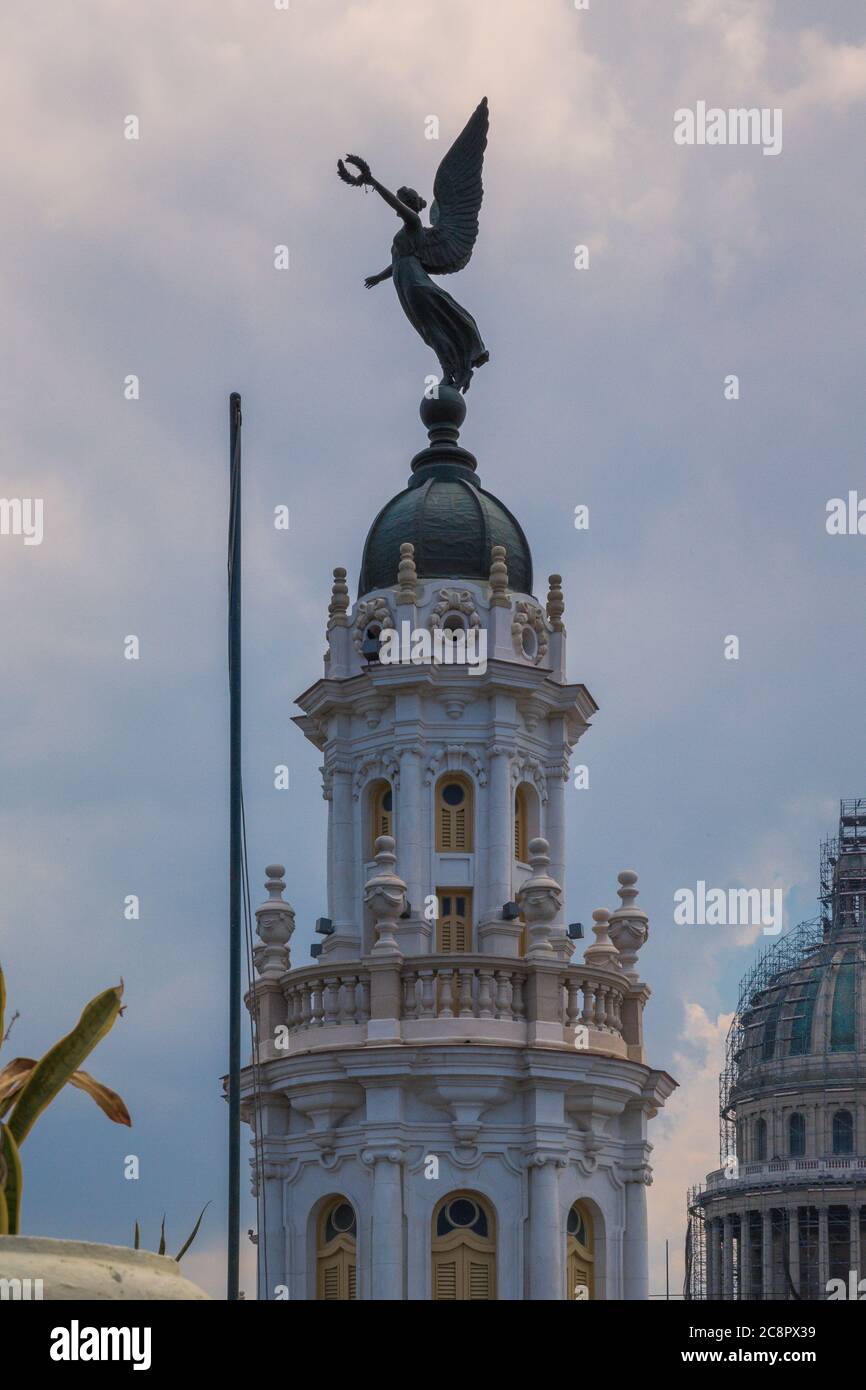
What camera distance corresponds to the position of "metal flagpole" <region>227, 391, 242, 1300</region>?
22188 mm

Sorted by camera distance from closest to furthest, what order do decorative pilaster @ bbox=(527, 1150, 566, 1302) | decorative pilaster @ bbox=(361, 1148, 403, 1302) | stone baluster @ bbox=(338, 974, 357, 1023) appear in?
decorative pilaster @ bbox=(361, 1148, 403, 1302)
decorative pilaster @ bbox=(527, 1150, 566, 1302)
stone baluster @ bbox=(338, 974, 357, 1023)

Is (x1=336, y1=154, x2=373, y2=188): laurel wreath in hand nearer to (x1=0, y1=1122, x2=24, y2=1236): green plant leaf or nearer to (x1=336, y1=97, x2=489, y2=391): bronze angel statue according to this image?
(x1=336, y1=97, x2=489, y2=391): bronze angel statue

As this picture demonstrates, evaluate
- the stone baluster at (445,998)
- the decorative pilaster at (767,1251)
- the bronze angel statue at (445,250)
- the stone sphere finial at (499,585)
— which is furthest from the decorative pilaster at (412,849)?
the decorative pilaster at (767,1251)

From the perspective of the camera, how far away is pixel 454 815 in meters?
35.8

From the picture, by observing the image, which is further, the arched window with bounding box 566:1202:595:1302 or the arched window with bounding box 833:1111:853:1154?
the arched window with bounding box 833:1111:853:1154

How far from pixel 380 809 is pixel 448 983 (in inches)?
177

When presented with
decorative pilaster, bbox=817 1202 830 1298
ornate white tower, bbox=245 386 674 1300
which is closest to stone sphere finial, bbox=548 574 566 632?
ornate white tower, bbox=245 386 674 1300

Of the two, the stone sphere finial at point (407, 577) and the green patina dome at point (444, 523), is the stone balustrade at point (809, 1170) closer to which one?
the green patina dome at point (444, 523)

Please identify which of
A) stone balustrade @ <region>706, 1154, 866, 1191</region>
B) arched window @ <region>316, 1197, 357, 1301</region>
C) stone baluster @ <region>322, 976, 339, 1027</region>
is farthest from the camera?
stone balustrade @ <region>706, 1154, 866, 1191</region>

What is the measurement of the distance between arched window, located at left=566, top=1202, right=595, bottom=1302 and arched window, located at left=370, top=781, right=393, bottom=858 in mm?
6859

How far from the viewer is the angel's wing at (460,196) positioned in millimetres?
39219
